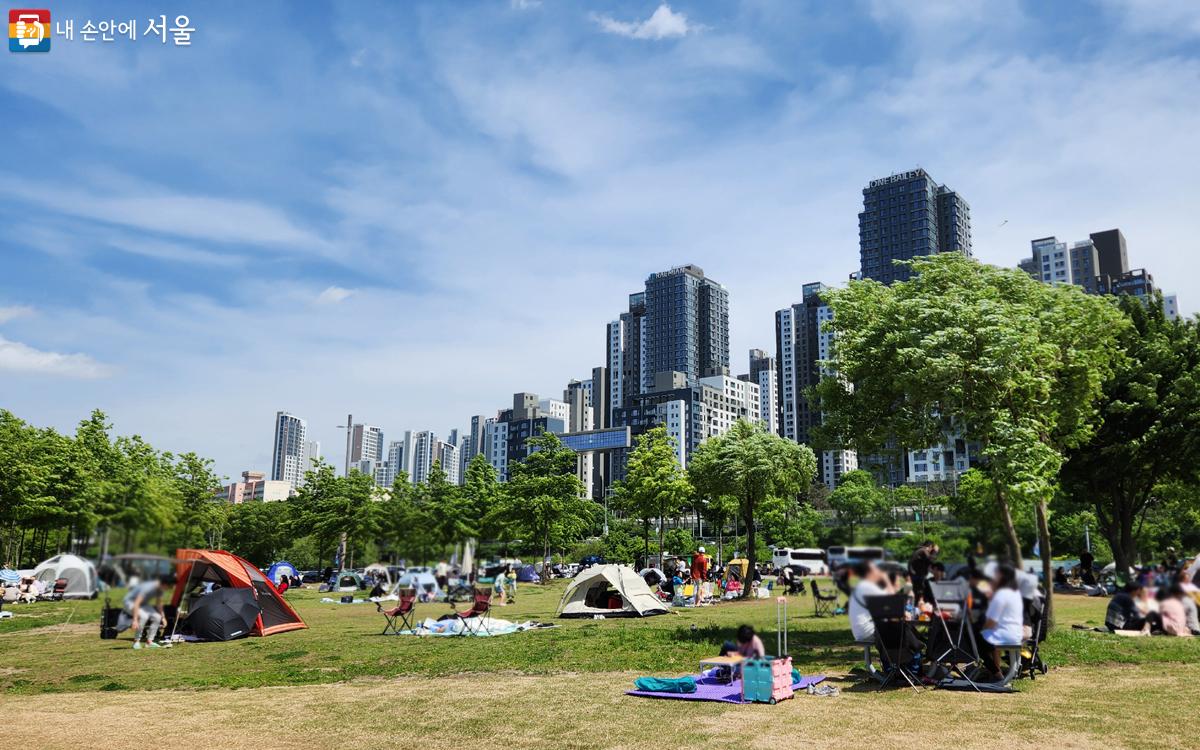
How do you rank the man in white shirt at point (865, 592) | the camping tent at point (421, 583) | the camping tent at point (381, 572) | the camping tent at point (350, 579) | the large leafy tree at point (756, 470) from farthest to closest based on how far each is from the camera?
the large leafy tree at point (756, 470), the camping tent at point (350, 579), the camping tent at point (421, 583), the camping tent at point (381, 572), the man in white shirt at point (865, 592)

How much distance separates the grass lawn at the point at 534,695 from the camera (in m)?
12.0

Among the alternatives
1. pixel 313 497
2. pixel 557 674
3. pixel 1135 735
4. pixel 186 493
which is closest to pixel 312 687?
pixel 557 674

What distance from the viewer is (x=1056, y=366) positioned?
7594 millimetres

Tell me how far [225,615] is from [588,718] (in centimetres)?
1393

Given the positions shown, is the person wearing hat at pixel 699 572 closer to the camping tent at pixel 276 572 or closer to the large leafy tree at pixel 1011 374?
the camping tent at pixel 276 572

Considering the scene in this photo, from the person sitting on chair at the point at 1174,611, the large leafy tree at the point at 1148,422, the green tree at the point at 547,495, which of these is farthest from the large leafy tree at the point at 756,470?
the person sitting on chair at the point at 1174,611

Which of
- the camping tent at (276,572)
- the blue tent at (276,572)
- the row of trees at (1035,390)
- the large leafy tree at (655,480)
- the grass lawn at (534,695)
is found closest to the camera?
the row of trees at (1035,390)

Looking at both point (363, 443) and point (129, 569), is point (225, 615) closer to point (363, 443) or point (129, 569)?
point (363, 443)

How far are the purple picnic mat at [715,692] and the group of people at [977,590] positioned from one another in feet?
31.2

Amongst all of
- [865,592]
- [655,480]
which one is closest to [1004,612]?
[865,592]

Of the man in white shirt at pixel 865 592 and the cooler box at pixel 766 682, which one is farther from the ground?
the man in white shirt at pixel 865 592

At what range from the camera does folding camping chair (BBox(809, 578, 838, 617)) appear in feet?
19.9

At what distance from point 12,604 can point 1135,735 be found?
35374mm

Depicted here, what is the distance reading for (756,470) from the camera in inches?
1415
